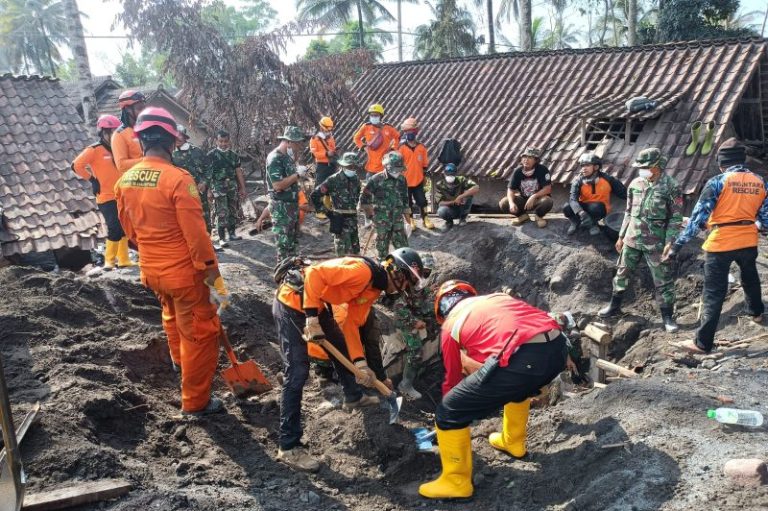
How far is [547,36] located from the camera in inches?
1673

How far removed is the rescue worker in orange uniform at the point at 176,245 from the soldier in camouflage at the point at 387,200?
11.8 ft

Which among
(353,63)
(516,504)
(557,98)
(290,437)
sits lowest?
(516,504)

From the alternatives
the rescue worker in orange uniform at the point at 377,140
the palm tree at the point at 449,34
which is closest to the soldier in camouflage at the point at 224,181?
Answer: the rescue worker in orange uniform at the point at 377,140

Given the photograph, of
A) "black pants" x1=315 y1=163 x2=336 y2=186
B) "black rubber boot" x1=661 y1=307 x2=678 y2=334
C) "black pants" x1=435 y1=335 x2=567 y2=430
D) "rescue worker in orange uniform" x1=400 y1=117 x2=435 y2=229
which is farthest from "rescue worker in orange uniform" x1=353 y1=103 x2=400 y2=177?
"black pants" x1=435 y1=335 x2=567 y2=430

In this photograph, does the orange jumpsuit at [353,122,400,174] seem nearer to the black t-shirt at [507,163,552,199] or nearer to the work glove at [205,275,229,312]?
the black t-shirt at [507,163,552,199]

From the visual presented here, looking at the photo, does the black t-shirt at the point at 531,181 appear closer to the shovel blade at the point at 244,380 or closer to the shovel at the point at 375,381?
the shovel at the point at 375,381

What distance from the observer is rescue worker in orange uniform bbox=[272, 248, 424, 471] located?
4.35 metres

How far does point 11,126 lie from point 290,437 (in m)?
8.00

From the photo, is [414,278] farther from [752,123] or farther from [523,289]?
[752,123]

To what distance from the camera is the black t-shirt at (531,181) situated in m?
8.88

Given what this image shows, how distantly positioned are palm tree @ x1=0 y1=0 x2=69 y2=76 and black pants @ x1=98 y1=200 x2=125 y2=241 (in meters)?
34.6

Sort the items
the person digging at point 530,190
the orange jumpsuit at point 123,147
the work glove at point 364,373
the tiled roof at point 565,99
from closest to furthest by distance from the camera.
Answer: the work glove at point 364,373 → the orange jumpsuit at point 123,147 → the person digging at point 530,190 → the tiled roof at point 565,99

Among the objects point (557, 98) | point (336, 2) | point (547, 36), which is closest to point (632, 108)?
point (557, 98)

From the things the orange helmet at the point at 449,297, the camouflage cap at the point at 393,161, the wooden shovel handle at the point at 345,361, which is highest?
the camouflage cap at the point at 393,161
